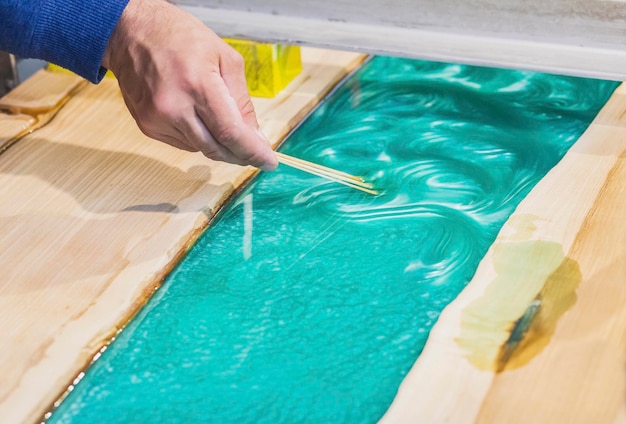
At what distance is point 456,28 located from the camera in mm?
1792

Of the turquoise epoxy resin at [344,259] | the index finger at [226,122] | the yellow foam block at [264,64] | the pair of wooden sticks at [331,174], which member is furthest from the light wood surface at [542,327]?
the yellow foam block at [264,64]

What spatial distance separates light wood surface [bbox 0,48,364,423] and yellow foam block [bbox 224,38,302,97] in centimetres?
3

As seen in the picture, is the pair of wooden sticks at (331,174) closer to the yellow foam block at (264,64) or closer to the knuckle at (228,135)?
the knuckle at (228,135)

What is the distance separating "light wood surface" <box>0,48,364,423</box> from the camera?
116 cm

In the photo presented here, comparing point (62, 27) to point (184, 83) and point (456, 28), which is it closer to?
point (184, 83)

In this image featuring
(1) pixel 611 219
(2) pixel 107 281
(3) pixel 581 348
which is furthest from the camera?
(1) pixel 611 219

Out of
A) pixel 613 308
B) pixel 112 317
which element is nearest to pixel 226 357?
pixel 112 317

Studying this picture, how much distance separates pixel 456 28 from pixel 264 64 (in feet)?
1.46

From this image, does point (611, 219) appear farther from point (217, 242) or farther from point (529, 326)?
point (217, 242)

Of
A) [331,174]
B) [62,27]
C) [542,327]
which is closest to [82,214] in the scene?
[62,27]

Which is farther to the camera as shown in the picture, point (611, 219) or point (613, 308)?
point (611, 219)

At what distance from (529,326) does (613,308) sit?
14 cm

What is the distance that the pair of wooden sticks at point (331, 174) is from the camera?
1.52 metres

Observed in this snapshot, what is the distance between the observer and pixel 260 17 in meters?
1.90
